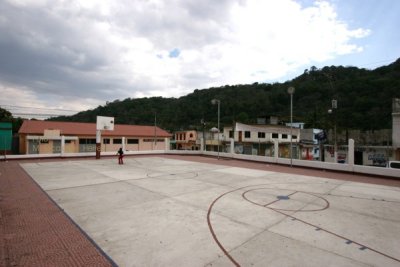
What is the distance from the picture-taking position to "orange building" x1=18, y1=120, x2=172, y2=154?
30.6 m

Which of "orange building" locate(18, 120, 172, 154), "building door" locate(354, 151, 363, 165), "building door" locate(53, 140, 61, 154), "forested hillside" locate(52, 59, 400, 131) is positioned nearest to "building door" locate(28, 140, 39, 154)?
"orange building" locate(18, 120, 172, 154)

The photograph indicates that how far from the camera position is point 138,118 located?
63188 millimetres

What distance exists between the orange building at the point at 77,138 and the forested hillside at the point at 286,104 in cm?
2029

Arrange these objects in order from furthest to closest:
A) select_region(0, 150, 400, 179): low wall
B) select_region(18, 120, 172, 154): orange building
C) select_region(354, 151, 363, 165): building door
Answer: select_region(18, 120, 172, 154): orange building → select_region(354, 151, 363, 165): building door → select_region(0, 150, 400, 179): low wall

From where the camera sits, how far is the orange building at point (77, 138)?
3064 cm

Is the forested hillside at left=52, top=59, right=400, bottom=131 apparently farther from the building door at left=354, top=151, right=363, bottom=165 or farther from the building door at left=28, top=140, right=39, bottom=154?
the building door at left=28, top=140, right=39, bottom=154


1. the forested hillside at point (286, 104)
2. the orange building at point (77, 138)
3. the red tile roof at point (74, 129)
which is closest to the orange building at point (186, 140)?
the forested hillside at point (286, 104)

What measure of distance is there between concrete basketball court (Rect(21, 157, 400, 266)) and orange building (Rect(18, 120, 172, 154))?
1554cm

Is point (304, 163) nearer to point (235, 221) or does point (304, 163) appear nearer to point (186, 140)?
point (235, 221)

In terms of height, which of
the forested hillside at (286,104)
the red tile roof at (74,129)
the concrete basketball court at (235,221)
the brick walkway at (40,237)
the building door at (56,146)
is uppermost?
the forested hillside at (286,104)

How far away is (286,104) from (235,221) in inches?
2481

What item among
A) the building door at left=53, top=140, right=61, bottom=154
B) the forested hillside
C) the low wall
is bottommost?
the low wall

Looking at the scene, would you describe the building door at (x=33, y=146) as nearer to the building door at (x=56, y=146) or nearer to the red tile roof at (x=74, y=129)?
the red tile roof at (x=74, y=129)

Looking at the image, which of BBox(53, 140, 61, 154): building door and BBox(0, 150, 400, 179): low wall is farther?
BBox(53, 140, 61, 154): building door
